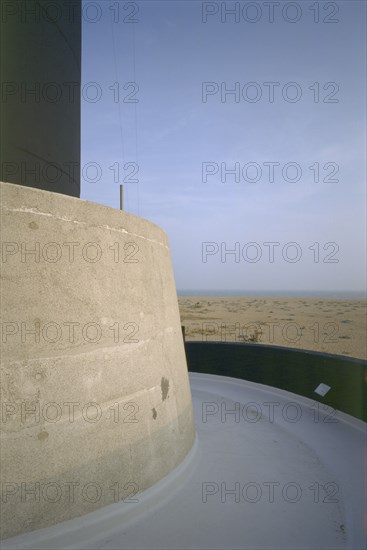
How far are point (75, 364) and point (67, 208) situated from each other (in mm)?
1956

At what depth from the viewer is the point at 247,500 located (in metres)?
5.08

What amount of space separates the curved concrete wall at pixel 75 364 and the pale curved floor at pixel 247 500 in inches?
10.6

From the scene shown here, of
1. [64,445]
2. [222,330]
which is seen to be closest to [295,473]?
[64,445]

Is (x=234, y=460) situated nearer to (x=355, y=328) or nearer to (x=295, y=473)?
(x=295, y=473)

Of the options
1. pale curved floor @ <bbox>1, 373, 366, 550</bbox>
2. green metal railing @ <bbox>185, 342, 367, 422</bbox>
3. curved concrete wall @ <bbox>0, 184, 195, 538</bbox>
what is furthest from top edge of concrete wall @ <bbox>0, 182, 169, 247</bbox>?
green metal railing @ <bbox>185, 342, 367, 422</bbox>

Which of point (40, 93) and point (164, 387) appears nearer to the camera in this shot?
point (164, 387)

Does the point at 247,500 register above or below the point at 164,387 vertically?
below

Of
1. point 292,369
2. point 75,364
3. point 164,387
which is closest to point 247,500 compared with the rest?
point 164,387

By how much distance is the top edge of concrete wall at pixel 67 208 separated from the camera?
13.3 ft

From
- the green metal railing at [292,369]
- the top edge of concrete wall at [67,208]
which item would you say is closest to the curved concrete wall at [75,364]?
the top edge of concrete wall at [67,208]

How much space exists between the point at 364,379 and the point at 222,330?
108ft

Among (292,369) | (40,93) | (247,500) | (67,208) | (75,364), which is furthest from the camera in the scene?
(292,369)

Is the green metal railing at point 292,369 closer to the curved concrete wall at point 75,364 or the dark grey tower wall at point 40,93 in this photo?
the curved concrete wall at point 75,364

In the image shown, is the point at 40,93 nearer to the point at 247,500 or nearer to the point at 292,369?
the point at 247,500
